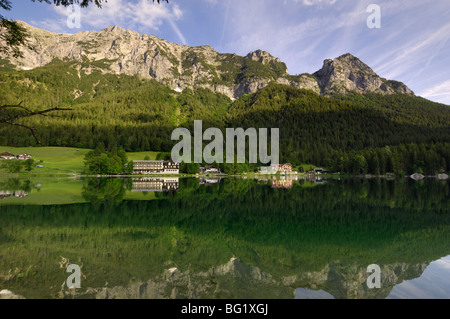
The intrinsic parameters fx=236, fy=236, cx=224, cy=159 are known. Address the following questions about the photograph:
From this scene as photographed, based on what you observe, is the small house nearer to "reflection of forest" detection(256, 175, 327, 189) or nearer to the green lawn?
the green lawn

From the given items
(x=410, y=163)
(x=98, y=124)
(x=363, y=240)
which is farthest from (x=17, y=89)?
(x=410, y=163)

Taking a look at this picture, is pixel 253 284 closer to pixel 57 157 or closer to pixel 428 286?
pixel 428 286

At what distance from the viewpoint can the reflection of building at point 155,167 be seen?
123125 millimetres

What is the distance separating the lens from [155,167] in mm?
124812

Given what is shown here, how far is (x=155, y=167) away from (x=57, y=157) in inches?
1782

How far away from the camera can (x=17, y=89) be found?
19062cm

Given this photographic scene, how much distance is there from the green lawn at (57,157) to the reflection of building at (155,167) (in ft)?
39.2

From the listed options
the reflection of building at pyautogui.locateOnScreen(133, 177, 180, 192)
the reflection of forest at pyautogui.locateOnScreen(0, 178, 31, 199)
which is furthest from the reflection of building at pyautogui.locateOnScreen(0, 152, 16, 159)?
the reflection of forest at pyautogui.locateOnScreen(0, 178, 31, 199)

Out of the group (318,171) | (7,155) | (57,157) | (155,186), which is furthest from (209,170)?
(7,155)

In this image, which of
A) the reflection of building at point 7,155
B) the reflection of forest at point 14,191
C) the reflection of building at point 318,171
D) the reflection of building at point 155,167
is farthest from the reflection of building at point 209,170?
the reflection of forest at point 14,191

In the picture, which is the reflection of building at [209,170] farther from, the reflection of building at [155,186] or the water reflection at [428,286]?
the water reflection at [428,286]

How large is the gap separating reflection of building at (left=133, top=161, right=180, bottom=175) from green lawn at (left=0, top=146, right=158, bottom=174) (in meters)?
12.0
